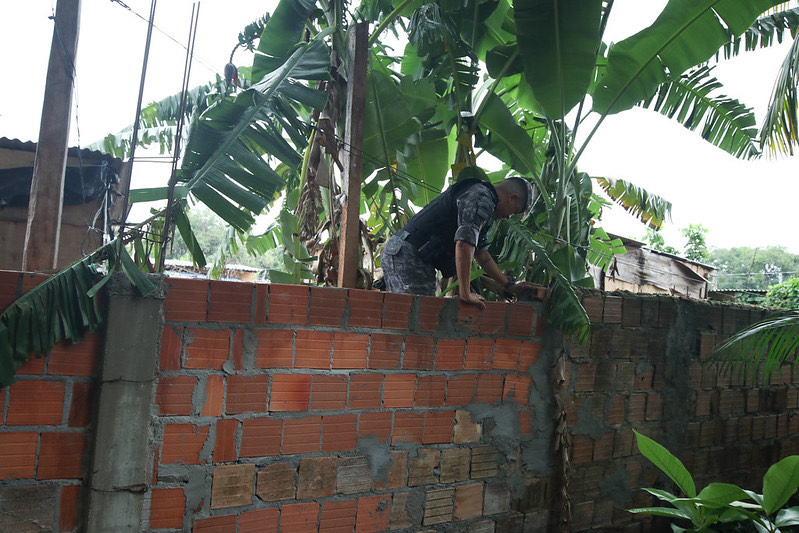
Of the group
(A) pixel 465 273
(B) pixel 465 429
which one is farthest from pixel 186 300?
(B) pixel 465 429

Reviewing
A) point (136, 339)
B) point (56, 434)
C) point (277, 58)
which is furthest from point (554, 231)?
point (56, 434)

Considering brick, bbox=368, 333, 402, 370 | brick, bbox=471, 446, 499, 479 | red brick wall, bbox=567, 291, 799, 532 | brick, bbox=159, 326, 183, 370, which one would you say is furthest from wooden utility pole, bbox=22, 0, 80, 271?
red brick wall, bbox=567, 291, 799, 532

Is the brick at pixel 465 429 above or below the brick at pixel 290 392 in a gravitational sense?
below

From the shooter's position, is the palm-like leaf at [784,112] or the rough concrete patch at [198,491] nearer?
the rough concrete patch at [198,491]

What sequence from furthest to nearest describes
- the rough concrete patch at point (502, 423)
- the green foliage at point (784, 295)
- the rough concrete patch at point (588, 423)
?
the green foliage at point (784, 295), the rough concrete patch at point (588, 423), the rough concrete patch at point (502, 423)

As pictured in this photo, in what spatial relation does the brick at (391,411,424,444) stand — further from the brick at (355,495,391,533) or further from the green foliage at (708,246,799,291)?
the green foliage at (708,246,799,291)

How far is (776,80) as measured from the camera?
427cm

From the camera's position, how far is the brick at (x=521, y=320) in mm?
2887

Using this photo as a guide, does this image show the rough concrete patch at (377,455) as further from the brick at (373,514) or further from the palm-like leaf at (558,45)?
the palm-like leaf at (558,45)

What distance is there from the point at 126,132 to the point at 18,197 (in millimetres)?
2390

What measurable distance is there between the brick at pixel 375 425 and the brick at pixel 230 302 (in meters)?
0.66

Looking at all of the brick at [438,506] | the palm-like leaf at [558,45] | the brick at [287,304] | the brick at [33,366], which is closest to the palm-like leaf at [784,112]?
the palm-like leaf at [558,45]

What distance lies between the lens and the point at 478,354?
9.05ft

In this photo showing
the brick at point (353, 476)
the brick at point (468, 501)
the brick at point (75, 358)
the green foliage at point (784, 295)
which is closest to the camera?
the brick at point (75, 358)
